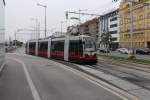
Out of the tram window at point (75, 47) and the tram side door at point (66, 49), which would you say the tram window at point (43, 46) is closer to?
the tram side door at point (66, 49)

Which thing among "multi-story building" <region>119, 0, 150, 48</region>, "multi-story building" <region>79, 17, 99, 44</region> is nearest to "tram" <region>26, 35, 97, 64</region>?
"multi-story building" <region>119, 0, 150, 48</region>

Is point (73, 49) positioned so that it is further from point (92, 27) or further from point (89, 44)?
point (92, 27)

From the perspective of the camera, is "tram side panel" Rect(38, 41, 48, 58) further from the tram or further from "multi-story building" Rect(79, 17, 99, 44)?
"multi-story building" Rect(79, 17, 99, 44)

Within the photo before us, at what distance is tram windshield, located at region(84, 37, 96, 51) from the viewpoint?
99.2ft

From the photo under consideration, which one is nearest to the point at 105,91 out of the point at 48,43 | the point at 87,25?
the point at 48,43

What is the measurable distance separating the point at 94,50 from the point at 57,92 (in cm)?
1930

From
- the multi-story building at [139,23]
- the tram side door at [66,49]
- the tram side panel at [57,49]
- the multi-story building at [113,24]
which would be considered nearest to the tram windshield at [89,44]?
the tram side door at [66,49]

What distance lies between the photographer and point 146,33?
9012 centimetres

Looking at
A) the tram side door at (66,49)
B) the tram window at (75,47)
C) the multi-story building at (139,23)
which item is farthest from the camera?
the multi-story building at (139,23)

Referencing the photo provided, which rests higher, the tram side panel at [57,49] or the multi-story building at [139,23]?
the multi-story building at [139,23]

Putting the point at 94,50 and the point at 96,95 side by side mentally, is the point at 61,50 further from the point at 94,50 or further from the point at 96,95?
the point at 96,95

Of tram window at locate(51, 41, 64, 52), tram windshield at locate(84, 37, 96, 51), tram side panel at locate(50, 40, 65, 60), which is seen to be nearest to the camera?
tram windshield at locate(84, 37, 96, 51)

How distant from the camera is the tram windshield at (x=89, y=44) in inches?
1190

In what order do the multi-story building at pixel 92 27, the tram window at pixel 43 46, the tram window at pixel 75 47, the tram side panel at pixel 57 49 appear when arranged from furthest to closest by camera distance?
the multi-story building at pixel 92 27
the tram window at pixel 43 46
the tram side panel at pixel 57 49
the tram window at pixel 75 47
